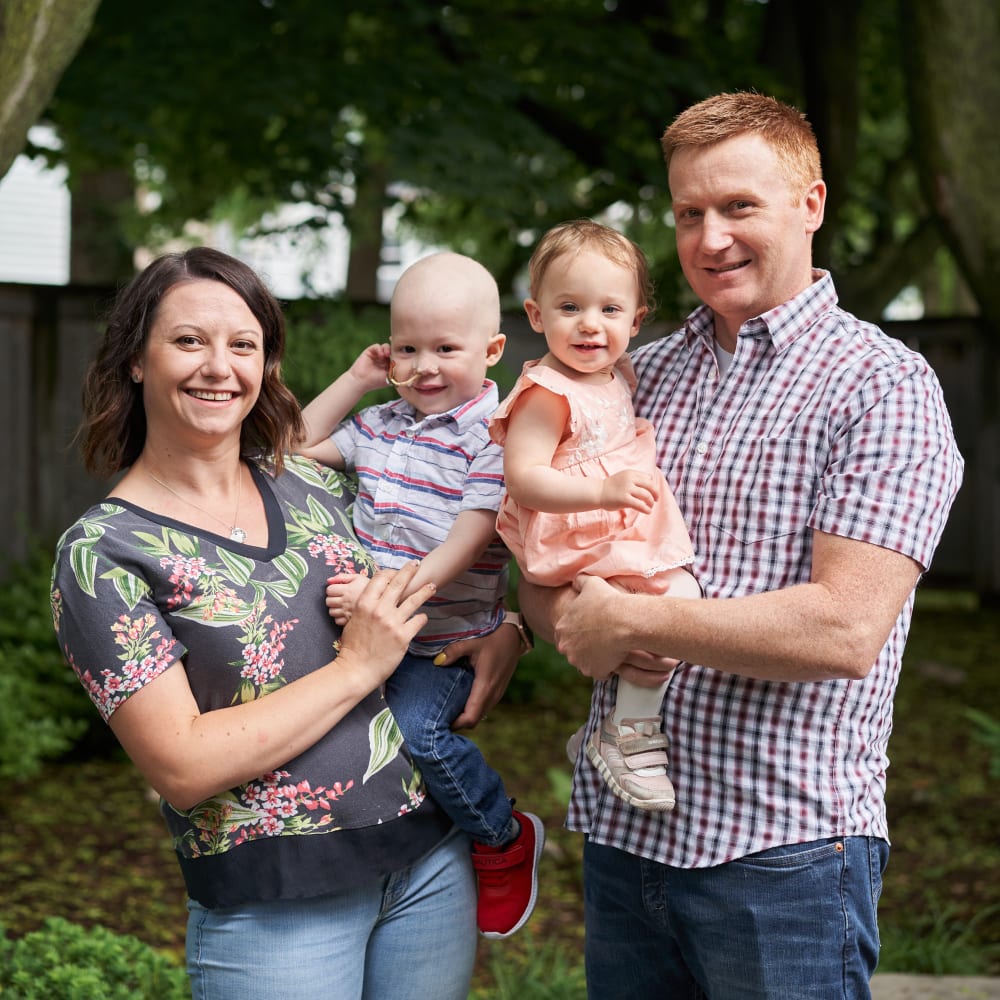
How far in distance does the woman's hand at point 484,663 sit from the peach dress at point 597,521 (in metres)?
0.25

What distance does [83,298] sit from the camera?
24.7ft

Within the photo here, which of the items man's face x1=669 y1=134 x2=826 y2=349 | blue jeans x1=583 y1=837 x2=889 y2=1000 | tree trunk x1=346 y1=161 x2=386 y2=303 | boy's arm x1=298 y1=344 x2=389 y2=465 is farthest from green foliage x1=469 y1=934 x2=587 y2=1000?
tree trunk x1=346 y1=161 x2=386 y2=303

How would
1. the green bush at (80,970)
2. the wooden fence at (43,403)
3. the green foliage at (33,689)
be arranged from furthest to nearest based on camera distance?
the wooden fence at (43,403) < the green foliage at (33,689) < the green bush at (80,970)

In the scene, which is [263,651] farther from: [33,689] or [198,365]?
[33,689]

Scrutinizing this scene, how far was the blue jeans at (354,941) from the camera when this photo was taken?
2162mm

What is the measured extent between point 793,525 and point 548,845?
3.71 metres

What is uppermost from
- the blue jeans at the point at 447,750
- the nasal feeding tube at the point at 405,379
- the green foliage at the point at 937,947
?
the nasal feeding tube at the point at 405,379

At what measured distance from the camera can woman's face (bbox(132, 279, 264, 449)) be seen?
2170 mm

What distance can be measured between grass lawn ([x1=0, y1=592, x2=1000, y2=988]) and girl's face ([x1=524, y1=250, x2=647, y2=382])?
2484 mm

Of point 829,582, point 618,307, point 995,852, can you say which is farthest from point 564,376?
point 995,852

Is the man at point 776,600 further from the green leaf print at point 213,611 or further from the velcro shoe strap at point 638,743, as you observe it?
the green leaf print at point 213,611

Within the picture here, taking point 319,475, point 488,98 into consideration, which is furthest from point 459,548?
point 488,98

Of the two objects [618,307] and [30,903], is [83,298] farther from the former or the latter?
[618,307]

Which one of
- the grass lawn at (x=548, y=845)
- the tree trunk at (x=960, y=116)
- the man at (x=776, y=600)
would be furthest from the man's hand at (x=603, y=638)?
the tree trunk at (x=960, y=116)
